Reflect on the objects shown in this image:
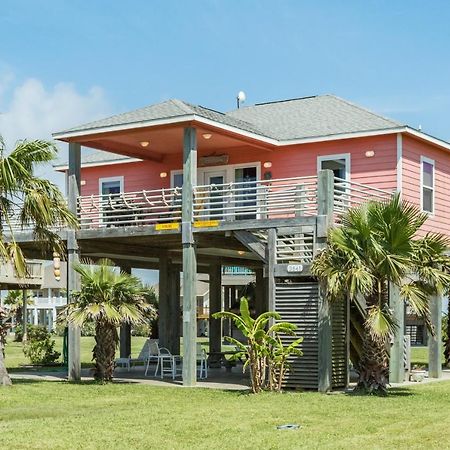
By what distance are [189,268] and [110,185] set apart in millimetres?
8228

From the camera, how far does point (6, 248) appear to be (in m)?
19.4

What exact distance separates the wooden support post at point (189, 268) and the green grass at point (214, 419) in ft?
4.34

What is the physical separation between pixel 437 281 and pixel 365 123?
261 inches

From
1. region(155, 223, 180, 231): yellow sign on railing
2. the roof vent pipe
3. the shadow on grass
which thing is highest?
the roof vent pipe

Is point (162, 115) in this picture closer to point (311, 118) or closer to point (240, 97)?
point (311, 118)

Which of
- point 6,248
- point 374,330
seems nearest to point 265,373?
point 374,330

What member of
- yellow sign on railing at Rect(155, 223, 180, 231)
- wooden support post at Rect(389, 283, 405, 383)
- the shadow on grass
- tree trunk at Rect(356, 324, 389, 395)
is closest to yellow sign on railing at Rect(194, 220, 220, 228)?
yellow sign on railing at Rect(155, 223, 180, 231)

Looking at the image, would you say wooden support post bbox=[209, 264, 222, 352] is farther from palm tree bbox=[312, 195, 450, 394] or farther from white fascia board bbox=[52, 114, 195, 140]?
palm tree bbox=[312, 195, 450, 394]

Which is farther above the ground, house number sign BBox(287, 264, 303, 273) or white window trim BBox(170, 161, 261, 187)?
white window trim BBox(170, 161, 261, 187)

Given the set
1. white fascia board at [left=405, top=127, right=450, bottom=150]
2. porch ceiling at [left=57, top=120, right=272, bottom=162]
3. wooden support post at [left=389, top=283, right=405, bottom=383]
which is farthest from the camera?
white fascia board at [left=405, top=127, right=450, bottom=150]

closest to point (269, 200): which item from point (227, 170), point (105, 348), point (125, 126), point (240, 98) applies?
point (125, 126)

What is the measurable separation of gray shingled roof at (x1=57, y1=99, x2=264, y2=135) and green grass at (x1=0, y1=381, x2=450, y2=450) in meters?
6.29

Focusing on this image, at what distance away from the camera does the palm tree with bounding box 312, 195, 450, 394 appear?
17109mm

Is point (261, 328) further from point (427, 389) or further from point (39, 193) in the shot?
point (39, 193)
